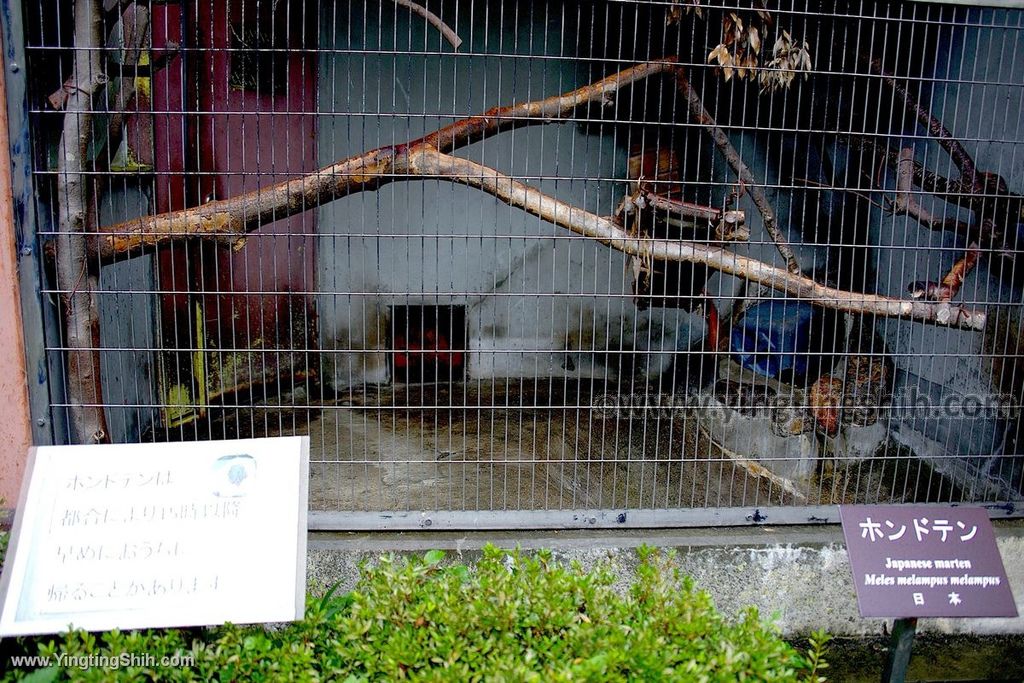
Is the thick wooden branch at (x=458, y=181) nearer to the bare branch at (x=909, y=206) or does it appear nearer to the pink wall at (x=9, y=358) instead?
Answer: the pink wall at (x=9, y=358)

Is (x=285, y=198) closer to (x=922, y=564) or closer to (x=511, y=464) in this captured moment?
(x=511, y=464)

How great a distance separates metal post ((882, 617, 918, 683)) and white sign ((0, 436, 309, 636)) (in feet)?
6.15

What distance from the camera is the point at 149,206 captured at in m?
4.29

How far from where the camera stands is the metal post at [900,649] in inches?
95.5

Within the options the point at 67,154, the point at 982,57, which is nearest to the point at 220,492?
the point at 67,154

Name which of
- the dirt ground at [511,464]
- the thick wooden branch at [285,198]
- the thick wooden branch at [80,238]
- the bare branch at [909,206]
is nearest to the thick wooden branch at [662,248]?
the thick wooden branch at [285,198]

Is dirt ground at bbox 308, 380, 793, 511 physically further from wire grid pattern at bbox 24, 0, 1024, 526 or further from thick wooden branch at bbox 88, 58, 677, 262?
thick wooden branch at bbox 88, 58, 677, 262

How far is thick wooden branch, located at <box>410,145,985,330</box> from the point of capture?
11.0ft

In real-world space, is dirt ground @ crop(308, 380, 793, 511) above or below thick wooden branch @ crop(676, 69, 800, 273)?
below

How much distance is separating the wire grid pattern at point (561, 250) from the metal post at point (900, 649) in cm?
104

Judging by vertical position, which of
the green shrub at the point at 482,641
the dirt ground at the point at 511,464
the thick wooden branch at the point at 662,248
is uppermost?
the thick wooden branch at the point at 662,248

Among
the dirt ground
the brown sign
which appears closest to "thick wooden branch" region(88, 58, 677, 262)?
the dirt ground

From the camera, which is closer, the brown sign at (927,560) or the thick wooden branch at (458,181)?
the brown sign at (927,560)

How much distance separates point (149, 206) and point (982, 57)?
4.86 meters
